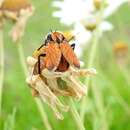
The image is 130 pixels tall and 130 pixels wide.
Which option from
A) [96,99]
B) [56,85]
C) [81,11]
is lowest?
[96,99]

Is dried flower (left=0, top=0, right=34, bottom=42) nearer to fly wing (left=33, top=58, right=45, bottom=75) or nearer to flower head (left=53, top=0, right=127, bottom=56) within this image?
flower head (left=53, top=0, right=127, bottom=56)

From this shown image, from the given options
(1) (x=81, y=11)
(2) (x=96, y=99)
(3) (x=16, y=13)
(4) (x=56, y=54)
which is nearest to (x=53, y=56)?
(4) (x=56, y=54)

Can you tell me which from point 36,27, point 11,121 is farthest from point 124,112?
point 36,27

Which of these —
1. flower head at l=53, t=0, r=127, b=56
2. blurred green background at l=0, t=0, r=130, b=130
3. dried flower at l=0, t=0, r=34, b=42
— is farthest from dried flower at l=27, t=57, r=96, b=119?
flower head at l=53, t=0, r=127, b=56

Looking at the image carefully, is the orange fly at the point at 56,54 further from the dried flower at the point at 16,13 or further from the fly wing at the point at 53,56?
the dried flower at the point at 16,13

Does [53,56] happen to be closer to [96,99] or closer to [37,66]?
[37,66]

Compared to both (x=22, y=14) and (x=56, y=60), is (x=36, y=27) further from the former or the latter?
(x=56, y=60)

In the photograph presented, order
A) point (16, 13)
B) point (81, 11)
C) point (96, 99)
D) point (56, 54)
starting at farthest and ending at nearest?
point (81, 11)
point (96, 99)
point (16, 13)
point (56, 54)

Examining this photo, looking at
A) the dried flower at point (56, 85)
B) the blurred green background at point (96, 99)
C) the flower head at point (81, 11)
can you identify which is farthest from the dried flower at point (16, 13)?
the dried flower at point (56, 85)
